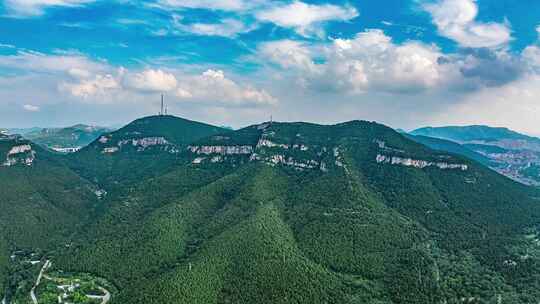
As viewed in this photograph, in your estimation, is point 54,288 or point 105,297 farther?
point 54,288

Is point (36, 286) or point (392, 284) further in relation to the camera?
point (36, 286)

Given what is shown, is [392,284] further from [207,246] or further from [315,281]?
[207,246]

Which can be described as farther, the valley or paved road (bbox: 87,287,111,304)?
the valley

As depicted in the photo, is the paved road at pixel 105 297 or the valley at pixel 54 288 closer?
the paved road at pixel 105 297

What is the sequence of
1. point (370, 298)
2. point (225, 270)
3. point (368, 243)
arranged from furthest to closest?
point (368, 243)
point (225, 270)
point (370, 298)

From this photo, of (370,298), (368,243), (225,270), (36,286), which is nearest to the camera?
(370,298)

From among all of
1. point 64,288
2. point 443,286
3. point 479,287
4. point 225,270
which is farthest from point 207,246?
point 479,287

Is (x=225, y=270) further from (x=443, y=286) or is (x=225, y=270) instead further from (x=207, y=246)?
(x=443, y=286)

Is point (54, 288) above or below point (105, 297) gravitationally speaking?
above

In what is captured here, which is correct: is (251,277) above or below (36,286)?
above

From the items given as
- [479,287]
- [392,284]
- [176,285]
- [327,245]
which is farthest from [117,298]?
[479,287]
